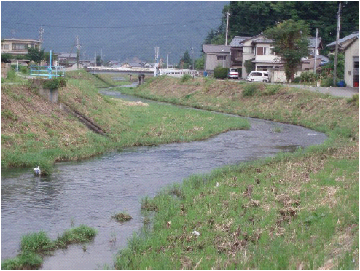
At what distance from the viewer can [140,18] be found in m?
147

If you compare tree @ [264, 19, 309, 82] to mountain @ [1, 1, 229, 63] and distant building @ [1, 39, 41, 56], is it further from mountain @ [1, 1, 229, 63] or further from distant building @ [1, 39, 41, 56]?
mountain @ [1, 1, 229, 63]

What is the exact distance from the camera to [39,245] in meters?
9.41

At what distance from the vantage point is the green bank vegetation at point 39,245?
8672mm

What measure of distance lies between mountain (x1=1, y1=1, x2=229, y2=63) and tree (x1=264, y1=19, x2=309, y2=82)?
61286 millimetres

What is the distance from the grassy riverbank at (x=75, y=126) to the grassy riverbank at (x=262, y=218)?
214 inches

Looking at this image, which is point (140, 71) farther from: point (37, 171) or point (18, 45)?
point (37, 171)

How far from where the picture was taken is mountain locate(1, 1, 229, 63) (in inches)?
4582

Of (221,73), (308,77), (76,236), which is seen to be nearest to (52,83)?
(76,236)

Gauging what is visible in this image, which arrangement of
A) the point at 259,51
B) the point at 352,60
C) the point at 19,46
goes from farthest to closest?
the point at 19,46
the point at 259,51
the point at 352,60

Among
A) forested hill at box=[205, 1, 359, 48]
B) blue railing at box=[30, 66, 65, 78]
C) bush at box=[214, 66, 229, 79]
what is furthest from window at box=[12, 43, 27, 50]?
blue railing at box=[30, 66, 65, 78]

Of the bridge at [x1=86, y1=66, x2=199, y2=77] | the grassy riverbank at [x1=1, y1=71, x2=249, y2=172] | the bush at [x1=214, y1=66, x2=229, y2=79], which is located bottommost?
the grassy riverbank at [x1=1, y1=71, x2=249, y2=172]

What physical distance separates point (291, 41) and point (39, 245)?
41190mm

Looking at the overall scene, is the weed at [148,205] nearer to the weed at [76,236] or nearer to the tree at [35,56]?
the weed at [76,236]

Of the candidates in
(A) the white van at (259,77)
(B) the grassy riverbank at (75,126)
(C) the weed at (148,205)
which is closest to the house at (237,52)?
(A) the white van at (259,77)
